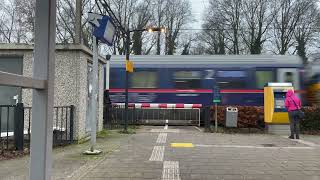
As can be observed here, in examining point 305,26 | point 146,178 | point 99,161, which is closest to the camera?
point 146,178

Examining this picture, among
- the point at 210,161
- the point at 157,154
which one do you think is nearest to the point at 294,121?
the point at 157,154

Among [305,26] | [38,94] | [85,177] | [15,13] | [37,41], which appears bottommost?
[85,177]

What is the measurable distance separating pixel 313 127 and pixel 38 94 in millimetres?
15987

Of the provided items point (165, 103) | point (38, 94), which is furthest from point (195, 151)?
point (165, 103)

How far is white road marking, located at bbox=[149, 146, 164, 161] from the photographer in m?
9.99

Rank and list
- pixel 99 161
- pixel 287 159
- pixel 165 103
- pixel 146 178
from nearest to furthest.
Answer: pixel 146 178, pixel 99 161, pixel 287 159, pixel 165 103

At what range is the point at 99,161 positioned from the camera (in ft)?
31.0

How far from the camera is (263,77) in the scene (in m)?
24.1

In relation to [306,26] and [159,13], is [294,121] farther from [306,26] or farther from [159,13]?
[159,13]

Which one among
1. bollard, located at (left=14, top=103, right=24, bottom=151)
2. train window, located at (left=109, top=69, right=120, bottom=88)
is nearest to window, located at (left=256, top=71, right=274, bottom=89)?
train window, located at (left=109, top=69, right=120, bottom=88)

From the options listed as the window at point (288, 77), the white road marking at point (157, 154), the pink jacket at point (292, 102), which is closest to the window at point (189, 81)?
the window at point (288, 77)

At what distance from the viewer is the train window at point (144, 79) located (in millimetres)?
24156

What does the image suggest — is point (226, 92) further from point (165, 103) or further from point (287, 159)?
point (287, 159)

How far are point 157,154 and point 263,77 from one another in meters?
14.6
